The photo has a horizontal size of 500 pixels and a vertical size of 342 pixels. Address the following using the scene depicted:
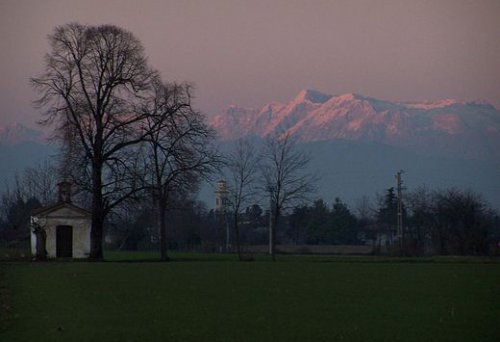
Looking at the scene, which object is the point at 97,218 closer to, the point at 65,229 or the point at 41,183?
the point at 65,229

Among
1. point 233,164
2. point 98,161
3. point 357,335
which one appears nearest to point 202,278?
point 357,335

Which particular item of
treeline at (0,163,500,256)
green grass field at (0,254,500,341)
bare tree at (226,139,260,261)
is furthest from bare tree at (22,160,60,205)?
green grass field at (0,254,500,341)

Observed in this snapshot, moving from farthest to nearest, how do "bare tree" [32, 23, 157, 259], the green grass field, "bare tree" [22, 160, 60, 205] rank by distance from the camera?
"bare tree" [22, 160, 60, 205] → "bare tree" [32, 23, 157, 259] → the green grass field

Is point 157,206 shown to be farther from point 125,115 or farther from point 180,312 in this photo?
point 180,312

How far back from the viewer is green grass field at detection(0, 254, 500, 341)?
58.9 feet

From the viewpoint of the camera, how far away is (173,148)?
6400cm

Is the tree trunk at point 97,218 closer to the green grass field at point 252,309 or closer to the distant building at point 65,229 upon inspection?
the distant building at point 65,229

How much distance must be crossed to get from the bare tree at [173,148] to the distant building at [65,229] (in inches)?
219

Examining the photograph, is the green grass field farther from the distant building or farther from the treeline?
the treeline

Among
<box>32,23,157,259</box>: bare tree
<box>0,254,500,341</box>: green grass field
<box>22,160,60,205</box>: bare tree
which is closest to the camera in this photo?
<box>0,254,500,341</box>: green grass field

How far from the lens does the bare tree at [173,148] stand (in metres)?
64.0

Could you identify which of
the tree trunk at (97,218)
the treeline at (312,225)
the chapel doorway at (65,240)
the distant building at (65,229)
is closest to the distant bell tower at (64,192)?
the distant building at (65,229)

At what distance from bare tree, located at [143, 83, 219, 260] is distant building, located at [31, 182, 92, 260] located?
5.57 m

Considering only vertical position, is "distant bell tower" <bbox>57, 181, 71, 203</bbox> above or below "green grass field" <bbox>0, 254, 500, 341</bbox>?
above
